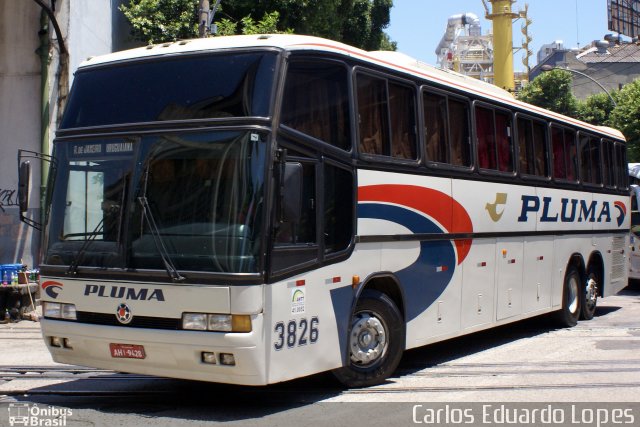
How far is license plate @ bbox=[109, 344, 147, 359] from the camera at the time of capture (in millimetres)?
7179

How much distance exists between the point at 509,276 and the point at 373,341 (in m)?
3.66

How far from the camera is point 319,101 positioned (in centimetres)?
786

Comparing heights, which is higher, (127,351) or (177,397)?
(127,351)

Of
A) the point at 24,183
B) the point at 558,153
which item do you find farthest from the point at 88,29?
the point at 24,183

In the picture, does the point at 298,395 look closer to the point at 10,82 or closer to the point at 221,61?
the point at 221,61

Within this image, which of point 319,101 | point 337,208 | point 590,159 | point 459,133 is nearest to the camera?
point 319,101

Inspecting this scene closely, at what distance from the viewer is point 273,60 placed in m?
7.31

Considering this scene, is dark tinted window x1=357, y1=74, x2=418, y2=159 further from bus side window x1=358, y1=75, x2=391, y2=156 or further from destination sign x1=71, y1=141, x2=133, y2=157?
destination sign x1=71, y1=141, x2=133, y2=157

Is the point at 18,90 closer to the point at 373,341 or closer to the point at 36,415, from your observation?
the point at 36,415

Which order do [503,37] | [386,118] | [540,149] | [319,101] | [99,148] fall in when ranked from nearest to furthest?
[99,148] → [319,101] → [386,118] → [540,149] → [503,37]

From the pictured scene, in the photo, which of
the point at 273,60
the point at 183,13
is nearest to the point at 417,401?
the point at 273,60

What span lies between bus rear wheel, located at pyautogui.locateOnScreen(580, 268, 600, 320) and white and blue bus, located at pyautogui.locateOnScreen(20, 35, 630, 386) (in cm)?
557

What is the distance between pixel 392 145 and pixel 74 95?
11.1 feet

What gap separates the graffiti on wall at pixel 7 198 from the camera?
16.3 metres
